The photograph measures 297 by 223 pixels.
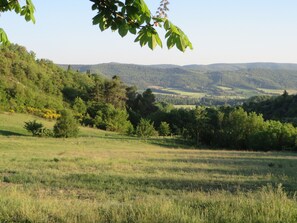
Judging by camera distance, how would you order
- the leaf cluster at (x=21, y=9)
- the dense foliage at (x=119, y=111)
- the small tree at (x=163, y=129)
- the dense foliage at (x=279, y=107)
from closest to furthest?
1. the leaf cluster at (x=21, y=9)
2. the dense foliage at (x=119, y=111)
3. the small tree at (x=163, y=129)
4. the dense foliage at (x=279, y=107)

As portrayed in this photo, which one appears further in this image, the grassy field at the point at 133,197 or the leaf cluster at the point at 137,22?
the grassy field at the point at 133,197

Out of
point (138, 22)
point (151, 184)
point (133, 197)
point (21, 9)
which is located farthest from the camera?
point (151, 184)

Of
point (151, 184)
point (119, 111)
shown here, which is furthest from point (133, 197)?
point (119, 111)

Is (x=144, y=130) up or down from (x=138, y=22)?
down

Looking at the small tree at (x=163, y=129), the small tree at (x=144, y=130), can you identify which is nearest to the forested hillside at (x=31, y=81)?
the small tree at (x=163, y=129)

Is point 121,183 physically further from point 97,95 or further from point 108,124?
point 97,95

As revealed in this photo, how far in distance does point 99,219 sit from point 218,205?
6.08 feet

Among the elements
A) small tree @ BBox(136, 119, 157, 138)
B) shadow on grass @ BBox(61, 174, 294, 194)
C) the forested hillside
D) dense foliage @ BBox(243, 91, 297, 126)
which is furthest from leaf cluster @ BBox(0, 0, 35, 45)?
dense foliage @ BBox(243, 91, 297, 126)

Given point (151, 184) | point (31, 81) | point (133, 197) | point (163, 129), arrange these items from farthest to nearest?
point (31, 81) < point (163, 129) < point (151, 184) < point (133, 197)

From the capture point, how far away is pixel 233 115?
6250 cm

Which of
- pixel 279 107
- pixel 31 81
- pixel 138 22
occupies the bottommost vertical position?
pixel 279 107

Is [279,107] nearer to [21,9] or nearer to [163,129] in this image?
[163,129]

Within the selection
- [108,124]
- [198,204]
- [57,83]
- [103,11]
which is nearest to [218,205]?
[198,204]

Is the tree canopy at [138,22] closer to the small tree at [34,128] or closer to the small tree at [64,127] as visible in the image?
the small tree at [64,127]
